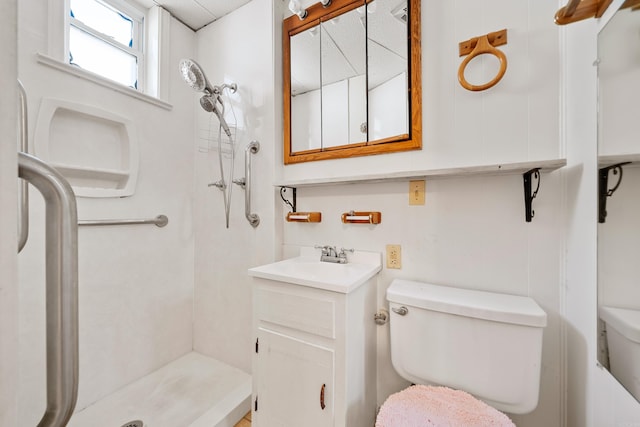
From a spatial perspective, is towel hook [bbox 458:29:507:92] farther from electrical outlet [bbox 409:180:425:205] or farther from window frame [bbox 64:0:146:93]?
window frame [bbox 64:0:146:93]

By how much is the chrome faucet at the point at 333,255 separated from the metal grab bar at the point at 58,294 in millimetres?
1057

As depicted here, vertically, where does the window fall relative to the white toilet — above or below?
above

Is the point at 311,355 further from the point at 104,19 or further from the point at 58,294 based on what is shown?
the point at 104,19

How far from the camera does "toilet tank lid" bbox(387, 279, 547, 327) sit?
0.83m

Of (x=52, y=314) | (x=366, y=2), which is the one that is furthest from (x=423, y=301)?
(x=366, y=2)

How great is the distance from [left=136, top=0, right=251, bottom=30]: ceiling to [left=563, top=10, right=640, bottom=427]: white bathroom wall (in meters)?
1.78

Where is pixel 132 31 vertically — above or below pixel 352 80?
above

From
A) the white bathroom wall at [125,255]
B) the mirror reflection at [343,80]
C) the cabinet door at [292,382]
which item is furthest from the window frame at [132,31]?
the cabinet door at [292,382]

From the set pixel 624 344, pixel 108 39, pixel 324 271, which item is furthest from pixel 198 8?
pixel 624 344

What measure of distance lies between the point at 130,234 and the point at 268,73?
4.28ft

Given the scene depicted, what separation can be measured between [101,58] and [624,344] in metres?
2.65

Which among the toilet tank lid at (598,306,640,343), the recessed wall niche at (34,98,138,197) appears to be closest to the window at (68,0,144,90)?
the recessed wall niche at (34,98,138,197)

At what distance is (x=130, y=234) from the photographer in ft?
5.01

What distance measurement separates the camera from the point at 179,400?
1.40 meters
